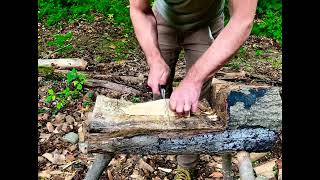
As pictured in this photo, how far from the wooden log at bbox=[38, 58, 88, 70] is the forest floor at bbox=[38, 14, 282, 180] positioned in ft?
0.33

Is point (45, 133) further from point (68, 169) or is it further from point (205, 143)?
point (205, 143)

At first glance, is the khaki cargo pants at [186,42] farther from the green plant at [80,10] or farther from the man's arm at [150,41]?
the green plant at [80,10]

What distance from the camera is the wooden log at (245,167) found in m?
2.51

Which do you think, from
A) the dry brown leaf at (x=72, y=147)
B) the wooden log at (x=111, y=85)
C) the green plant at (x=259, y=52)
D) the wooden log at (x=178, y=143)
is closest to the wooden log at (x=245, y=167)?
the wooden log at (x=178, y=143)

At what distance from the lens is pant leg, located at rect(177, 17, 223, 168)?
3.66 meters

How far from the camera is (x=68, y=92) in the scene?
4969 millimetres

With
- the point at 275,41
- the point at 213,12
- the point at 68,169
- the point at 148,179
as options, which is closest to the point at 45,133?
the point at 68,169

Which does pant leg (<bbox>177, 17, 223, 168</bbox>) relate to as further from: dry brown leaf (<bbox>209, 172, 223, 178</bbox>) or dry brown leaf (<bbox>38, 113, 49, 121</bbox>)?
dry brown leaf (<bbox>38, 113, 49, 121</bbox>)

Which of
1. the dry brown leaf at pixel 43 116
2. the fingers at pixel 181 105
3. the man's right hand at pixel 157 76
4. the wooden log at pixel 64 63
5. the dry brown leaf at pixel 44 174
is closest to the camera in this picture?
the fingers at pixel 181 105

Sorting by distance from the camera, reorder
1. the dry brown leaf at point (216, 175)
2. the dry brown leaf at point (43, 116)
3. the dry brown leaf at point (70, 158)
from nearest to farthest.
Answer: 1. the dry brown leaf at point (216, 175)
2. the dry brown leaf at point (70, 158)
3. the dry brown leaf at point (43, 116)

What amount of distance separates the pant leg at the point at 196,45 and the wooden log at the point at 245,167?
1.08m

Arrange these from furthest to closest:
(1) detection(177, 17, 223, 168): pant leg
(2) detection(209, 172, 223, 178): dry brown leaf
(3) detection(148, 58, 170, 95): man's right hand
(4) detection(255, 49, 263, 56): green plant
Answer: (4) detection(255, 49, 263, 56): green plant, (2) detection(209, 172, 223, 178): dry brown leaf, (1) detection(177, 17, 223, 168): pant leg, (3) detection(148, 58, 170, 95): man's right hand

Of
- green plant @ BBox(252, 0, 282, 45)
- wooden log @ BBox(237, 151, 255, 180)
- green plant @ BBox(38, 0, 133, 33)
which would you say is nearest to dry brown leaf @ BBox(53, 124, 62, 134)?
wooden log @ BBox(237, 151, 255, 180)

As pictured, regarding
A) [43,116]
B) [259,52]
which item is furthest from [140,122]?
[259,52]
